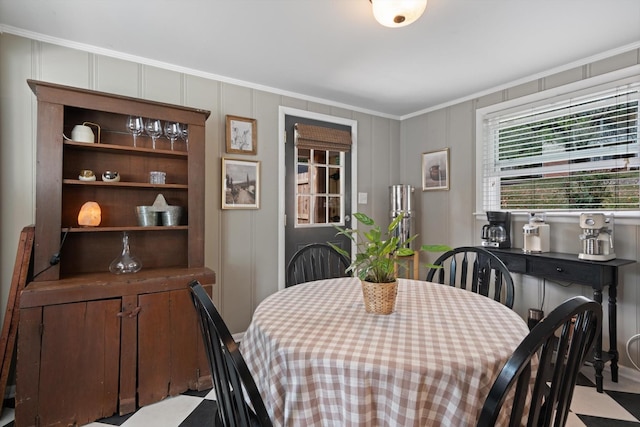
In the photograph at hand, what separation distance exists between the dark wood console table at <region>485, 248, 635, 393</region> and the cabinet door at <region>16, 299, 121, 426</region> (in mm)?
2846

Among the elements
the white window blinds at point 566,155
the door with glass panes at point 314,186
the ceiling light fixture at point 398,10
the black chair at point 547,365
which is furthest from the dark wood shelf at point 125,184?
the white window blinds at point 566,155

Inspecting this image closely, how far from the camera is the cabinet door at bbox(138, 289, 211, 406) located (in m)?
1.94

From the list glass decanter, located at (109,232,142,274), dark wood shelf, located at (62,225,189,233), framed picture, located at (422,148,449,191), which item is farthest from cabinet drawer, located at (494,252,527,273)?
glass decanter, located at (109,232,142,274)

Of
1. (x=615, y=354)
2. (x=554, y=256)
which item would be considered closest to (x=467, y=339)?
(x=554, y=256)

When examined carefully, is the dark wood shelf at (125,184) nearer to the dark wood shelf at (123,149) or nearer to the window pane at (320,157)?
the dark wood shelf at (123,149)

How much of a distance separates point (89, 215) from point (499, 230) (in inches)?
122

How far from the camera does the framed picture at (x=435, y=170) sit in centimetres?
343

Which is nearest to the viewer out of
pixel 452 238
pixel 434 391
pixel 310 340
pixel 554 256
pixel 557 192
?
pixel 434 391

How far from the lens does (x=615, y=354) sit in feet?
7.13

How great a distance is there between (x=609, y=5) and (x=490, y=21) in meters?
0.60

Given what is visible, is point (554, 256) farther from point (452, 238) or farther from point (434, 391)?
point (434, 391)

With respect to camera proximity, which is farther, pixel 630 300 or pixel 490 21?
pixel 630 300

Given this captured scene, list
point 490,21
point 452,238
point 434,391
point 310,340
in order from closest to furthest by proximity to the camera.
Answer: point 434,391
point 310,340
point 490,21
point 452,238

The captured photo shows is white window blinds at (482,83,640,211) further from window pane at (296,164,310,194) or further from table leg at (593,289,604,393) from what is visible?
window pane at (296,164,310,194)
